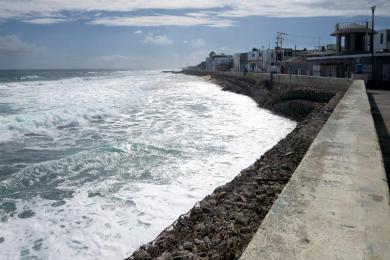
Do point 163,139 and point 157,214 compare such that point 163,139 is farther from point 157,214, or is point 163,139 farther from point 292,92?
point 292,92

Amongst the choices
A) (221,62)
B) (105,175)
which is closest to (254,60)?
(221,62)

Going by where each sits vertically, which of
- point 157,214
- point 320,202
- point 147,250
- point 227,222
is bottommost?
point 157,214

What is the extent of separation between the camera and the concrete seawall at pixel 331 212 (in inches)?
120

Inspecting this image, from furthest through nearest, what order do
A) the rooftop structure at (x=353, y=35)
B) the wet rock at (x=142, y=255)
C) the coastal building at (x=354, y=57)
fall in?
the rooftop structure at (x=353, y=35), the coastal building at (x=354, y=57), the wet rock at (x=142, y=255)

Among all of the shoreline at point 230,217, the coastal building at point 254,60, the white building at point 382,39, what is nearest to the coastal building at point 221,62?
the coastal building at point 254,60

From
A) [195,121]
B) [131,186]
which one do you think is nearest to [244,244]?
[131,186]

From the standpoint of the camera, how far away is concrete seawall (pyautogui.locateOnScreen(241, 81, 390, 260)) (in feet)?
10.00

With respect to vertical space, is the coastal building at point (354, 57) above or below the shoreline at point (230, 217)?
above

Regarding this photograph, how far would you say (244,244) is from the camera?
3.74 m

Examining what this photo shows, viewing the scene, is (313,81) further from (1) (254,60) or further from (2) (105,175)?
(1) (254,60)

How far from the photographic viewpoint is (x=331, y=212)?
3.77m

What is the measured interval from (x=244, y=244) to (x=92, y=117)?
56.8 ft

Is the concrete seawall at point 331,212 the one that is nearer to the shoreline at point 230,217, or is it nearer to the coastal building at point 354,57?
the shoreline at point 230,217

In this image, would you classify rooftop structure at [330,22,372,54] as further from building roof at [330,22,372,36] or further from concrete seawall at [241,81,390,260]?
concrete seawall at [241,81,390,260]
